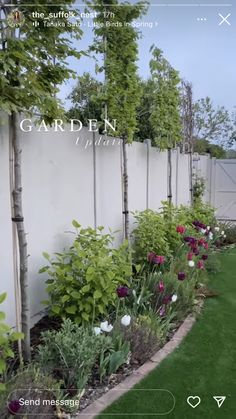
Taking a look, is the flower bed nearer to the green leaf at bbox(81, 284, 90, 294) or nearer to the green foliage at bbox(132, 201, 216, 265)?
the green leaf at bbox(81, 284, 90, 294)

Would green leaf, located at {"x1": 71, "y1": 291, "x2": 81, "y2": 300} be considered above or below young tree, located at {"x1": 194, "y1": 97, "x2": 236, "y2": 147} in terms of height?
below

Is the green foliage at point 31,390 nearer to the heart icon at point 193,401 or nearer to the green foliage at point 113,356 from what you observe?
the green foliage at point 113,356

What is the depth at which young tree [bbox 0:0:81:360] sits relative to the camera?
2.02 m

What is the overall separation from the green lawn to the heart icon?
23 millimetres

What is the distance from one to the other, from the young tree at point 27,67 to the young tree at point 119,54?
133cm

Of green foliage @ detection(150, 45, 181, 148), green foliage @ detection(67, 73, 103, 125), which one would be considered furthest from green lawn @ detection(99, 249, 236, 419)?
green foliage @ detection(67, 73, 103, 125)

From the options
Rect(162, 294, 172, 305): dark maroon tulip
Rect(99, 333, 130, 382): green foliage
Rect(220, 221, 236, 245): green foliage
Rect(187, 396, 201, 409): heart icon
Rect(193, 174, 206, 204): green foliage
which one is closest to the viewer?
Rect(187, 396, 201, 409): heart icon

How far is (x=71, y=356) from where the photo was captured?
7.43ft

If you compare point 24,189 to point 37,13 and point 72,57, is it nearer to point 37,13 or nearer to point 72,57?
point 72,57

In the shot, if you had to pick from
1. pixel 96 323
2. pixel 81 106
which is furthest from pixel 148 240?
pixel 81 106

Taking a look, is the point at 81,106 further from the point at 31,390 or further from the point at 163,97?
the point at 31,390

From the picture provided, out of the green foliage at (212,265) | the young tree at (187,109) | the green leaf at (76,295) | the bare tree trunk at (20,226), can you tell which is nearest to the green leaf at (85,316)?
the green leaf at (76,295)

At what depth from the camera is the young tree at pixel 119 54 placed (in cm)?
374

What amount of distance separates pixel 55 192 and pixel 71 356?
1509mm
